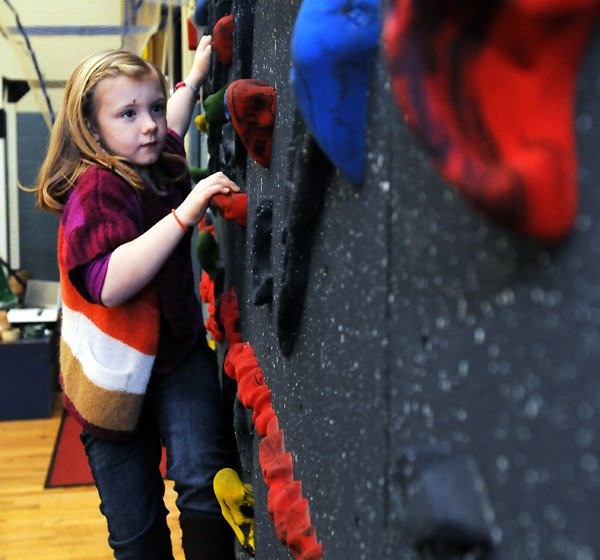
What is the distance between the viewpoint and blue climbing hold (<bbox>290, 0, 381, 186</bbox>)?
1.45 feet

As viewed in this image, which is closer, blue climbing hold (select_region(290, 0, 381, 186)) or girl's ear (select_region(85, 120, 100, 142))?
blue climbing hold (select_region(290, 0, 381, 186))

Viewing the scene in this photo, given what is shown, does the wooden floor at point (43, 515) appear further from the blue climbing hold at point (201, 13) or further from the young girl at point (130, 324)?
the blue climbing hold at point (201, 13)

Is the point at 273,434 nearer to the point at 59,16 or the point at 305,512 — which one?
the point at 305,512

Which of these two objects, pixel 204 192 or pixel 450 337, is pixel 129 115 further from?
pixel 450 337

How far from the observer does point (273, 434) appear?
33.2 inches

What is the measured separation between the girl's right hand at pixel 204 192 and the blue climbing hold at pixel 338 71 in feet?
2.30

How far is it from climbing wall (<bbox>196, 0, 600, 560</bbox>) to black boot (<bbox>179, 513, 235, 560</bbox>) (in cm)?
76

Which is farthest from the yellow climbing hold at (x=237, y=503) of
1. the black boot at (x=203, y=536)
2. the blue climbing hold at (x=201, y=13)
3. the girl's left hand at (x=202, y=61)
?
the blue climbing hold at (x=201, y=13)

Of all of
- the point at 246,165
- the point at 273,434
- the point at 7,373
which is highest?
the point at 246,165

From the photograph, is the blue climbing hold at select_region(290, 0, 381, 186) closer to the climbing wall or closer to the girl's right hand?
the climbing wall

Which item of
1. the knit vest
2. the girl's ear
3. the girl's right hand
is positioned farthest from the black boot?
the girl's ear

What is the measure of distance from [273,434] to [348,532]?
0.31m

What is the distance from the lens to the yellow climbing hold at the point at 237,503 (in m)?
1.15

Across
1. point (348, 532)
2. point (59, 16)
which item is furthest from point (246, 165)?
point (59, 16)
